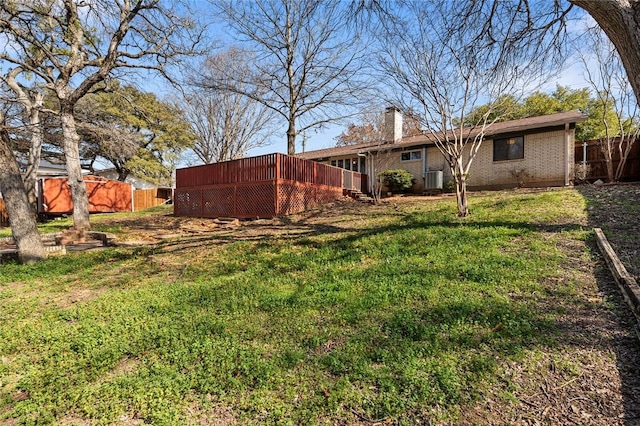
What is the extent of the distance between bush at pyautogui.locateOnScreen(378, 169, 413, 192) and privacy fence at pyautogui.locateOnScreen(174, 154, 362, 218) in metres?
2.60

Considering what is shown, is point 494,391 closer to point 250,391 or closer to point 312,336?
point 312,336

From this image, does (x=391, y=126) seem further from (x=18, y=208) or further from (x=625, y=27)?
(x=18, y=208)

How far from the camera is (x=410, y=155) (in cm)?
1664

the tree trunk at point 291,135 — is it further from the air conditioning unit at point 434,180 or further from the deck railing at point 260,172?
the air conditioning unit at point 434,180

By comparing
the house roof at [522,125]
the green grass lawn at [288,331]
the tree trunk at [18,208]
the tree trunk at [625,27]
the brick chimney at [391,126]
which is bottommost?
the green grass lawn at [288,331]

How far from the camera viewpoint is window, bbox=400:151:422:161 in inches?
644

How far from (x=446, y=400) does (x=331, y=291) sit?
6.27ft

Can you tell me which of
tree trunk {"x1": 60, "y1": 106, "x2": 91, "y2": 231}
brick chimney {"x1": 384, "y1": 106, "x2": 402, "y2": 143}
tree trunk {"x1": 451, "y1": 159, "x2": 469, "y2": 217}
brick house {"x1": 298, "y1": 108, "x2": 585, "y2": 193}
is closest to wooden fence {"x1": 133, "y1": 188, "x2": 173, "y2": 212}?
tree trunk {"x1": 60, "y1": 106, "x2": 91, "y2": 231}

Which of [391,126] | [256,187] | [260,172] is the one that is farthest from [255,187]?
[391,126]

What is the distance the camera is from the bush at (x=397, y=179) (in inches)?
612

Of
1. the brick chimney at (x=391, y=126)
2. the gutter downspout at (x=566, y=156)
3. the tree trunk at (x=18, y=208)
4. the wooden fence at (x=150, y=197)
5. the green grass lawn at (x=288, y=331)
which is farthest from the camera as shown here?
the wooden fence at (x=150, y=197)

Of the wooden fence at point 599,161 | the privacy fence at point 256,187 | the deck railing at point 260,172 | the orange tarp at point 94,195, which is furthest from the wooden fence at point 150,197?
the wooden fence at point 599,161

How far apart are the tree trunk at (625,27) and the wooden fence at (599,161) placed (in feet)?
40.4

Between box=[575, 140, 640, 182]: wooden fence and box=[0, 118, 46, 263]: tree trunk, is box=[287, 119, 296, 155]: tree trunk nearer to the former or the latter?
box=[0, 118, 46, 263]: tree trunk
